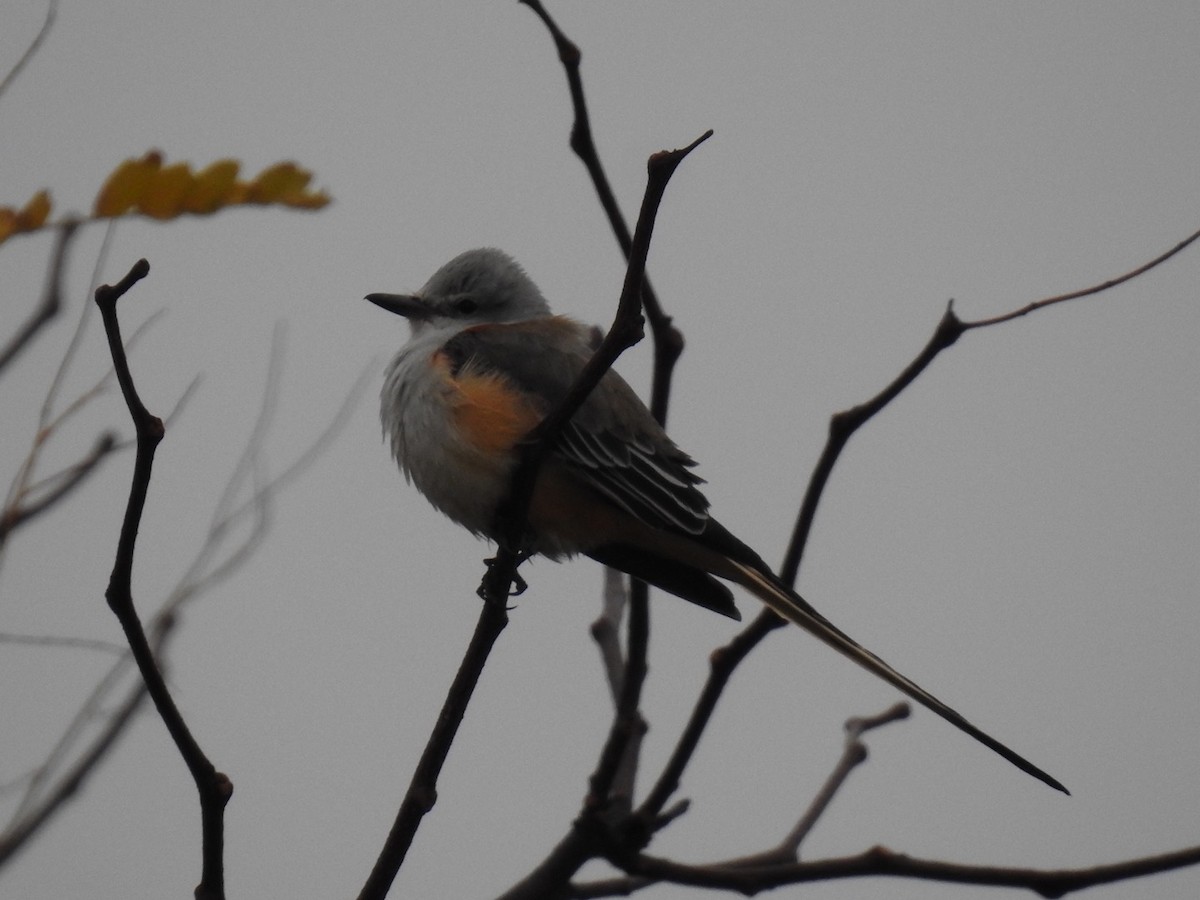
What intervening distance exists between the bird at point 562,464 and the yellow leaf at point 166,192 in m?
1.90

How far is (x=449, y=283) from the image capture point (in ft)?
20.4

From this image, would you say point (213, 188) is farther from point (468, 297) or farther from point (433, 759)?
point (468, 297)

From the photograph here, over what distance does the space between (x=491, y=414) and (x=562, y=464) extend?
0.32 metres

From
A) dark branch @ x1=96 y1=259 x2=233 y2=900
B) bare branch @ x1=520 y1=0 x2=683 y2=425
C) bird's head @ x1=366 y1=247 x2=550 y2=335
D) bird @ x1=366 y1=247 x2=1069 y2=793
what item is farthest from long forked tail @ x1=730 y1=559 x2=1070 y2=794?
bird's head @ x1=366 y1=247 x2=550 y2=335

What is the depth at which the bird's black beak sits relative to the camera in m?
6.06

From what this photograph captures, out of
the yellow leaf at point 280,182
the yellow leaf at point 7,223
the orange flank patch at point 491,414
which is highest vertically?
the orange flank patch at point 491,414

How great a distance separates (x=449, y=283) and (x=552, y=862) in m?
3.33

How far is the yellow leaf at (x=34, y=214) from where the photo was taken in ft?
8.87

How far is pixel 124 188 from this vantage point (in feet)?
9.48

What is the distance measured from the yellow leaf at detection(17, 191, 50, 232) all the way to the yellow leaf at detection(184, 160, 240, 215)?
0.96ft

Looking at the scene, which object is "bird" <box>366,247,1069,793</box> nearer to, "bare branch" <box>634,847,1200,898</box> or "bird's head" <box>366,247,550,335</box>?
"bird's head" <box>366,247,550,335</box>

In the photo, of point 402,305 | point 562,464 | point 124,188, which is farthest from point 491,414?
point 124,188

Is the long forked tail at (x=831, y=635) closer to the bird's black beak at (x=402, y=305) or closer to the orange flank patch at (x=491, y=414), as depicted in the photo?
the orange flank patch at (x=491, y=414)

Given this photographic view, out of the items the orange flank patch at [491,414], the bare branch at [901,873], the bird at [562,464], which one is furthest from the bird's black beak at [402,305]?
the bare branch at [901,873]
